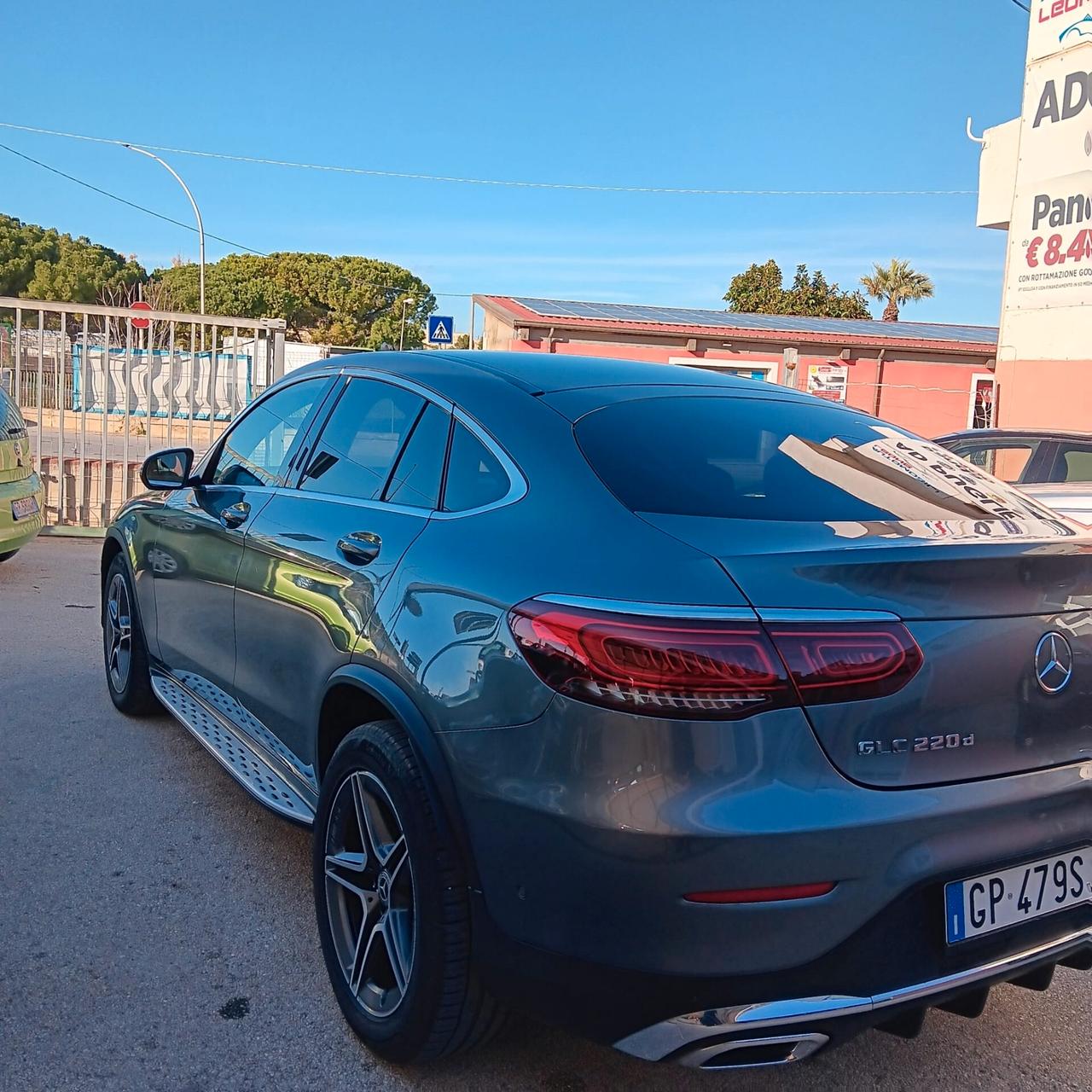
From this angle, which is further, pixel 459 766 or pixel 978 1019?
pixel 978 1019

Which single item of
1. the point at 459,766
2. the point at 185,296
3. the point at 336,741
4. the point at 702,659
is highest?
the point at 185,296

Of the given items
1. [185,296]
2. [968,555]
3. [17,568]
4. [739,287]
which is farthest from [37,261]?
[968,555]

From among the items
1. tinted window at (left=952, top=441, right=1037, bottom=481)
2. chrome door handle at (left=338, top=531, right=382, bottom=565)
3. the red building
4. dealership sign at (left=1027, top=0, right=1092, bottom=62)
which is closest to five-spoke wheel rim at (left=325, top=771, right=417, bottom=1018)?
chrome door handle at (left=338, top=531, right=382, bottom=565)

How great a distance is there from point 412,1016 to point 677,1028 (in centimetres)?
64

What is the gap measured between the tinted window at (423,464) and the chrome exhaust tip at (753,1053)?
4.44 feet

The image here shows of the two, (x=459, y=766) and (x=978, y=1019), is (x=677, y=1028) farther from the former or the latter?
(x=978, y=1019)

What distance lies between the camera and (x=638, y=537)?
82.2 inches

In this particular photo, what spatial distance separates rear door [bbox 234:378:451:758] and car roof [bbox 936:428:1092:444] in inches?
210

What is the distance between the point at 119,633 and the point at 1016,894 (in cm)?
417

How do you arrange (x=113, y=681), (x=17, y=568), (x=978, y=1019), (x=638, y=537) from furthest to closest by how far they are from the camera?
1. (x=17, y=568)
2. (x=113, y=681)
3. (x=978, y=1019)
4. (x=638, y=537)

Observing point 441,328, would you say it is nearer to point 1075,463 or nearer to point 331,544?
point 1075,463

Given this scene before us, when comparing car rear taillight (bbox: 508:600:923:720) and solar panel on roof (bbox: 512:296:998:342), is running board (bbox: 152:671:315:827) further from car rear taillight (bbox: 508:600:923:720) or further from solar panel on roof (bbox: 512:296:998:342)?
solar panel on roof (bbox: 512:296:998:342)

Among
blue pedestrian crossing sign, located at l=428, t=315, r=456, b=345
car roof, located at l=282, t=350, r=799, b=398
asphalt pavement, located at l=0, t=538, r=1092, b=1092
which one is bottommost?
asphalt pavement, located at l=0, t=538, r=1092, b=1092

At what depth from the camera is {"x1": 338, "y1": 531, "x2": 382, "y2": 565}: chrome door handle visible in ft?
8.78
